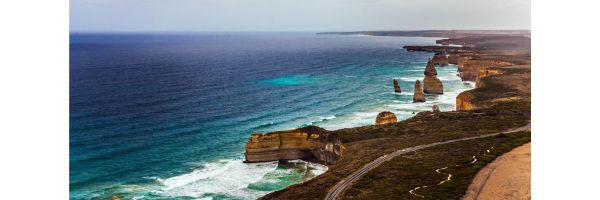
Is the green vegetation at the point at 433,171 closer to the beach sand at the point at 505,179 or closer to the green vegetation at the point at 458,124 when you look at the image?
the beach sand at the point at 505,179

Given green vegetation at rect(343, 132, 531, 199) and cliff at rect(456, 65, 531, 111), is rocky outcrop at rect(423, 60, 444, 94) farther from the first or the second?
green vegetation at rect(343, 132, 531, 199)

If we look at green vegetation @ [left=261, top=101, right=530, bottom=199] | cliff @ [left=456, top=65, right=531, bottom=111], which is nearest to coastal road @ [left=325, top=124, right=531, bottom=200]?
green vegetation @ [left=261, top=101, right=530, bottom=199]

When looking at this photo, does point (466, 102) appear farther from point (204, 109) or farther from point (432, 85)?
point (204, 109)

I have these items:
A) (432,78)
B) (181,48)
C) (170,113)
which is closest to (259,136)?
(170,113)

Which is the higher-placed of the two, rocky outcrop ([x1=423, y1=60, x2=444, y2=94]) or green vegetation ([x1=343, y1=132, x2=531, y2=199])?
rocky outcrop ([x1=423, y1=60, x2=444, y2=94])
